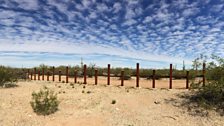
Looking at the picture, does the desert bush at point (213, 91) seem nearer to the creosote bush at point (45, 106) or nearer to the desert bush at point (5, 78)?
the creosote bush at point (45, 106)

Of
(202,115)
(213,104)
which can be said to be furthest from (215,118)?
(213,104)

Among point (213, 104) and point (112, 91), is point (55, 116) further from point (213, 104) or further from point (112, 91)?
point (213, 104)

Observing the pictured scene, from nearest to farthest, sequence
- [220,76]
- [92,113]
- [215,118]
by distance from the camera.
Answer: [215,118]
[92,113]
[220,76]

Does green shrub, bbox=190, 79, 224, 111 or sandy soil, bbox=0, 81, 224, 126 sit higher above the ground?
green shrub, bbox=190, 79, 224, 111

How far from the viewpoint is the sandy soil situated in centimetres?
1212

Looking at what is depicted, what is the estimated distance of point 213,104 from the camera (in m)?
13.9

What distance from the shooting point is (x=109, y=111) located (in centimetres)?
1355

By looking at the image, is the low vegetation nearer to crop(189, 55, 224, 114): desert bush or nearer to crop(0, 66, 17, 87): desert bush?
crop(189, 55, 224, 114): desert bush

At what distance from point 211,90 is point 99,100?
5.36 m

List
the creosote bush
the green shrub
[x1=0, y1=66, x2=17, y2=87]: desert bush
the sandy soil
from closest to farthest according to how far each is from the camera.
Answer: the sandy soil
the creosote bush
the green shrub
[x1=0, y1=66, x2=17, y2=87]: desert bush

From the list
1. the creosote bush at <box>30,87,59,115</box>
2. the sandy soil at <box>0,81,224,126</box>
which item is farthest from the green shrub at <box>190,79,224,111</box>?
the creosote bush at <box>30,87,59,115</box>

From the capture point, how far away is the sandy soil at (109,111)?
39.8 feet

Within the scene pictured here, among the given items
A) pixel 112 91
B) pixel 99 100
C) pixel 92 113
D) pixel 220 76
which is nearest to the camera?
pixel 92 113

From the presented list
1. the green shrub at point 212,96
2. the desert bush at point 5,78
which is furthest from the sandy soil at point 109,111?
the desert bush at point 5,78
